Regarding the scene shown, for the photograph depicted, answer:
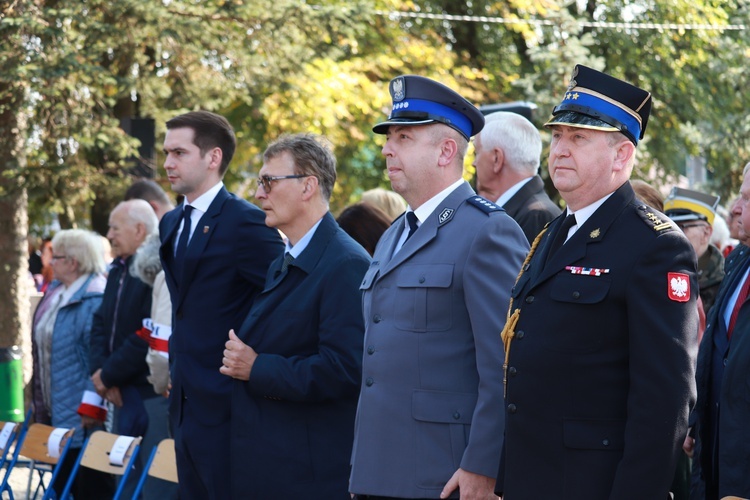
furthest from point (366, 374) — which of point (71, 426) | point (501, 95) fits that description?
point (501, 95)

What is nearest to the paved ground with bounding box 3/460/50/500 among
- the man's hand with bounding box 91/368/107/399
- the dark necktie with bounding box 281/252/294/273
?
the man's hand with bounding box 91/368/107/399

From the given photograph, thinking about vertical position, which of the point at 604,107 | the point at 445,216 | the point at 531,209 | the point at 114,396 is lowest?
the point at 114,396

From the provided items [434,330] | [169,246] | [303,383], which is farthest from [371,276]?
[169,246]

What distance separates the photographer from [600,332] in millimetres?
2977

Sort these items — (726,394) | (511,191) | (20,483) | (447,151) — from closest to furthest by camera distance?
1. (726,394)
2. (447,151)
3. (511,191)
4. (20,483)

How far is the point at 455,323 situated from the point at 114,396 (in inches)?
151

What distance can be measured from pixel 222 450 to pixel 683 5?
591 inches

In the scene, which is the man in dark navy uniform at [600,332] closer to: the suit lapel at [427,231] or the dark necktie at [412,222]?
the suit lapel at [427,231]

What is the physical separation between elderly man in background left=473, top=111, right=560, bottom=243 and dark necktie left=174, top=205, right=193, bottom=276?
140cm

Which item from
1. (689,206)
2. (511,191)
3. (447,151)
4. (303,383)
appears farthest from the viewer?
(689,206)

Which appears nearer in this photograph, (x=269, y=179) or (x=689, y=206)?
(x=269, y=179)

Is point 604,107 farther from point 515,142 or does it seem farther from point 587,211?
point 515,142

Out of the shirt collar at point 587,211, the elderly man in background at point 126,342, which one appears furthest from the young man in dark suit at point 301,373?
the elderly man in background at point 126,342

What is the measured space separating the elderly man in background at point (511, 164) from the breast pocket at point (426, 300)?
1.58 metres
